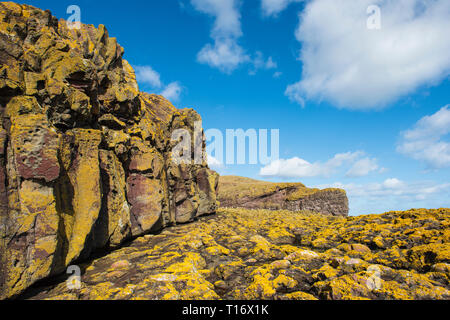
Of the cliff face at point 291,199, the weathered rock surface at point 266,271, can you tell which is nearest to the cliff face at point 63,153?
the weathered rock surface at point 266,271

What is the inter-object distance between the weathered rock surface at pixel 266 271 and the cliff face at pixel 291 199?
33.1 meters

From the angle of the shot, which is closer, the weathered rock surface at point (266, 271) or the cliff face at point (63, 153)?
the weathered rock surface at point (266, 271)

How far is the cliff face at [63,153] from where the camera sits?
29.5ft

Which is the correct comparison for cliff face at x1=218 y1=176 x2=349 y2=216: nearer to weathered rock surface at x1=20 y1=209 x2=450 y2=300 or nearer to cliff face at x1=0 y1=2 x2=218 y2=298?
weathered rock surface at x1=20 y1=209 x2=450 y2=300

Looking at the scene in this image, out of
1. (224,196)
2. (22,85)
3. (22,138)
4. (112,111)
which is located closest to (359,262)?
(22,138)

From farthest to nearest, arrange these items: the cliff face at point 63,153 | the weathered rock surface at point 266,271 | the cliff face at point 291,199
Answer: the cliff face at point 291,199 < the cliff face at point 63,153 < the weathered rock surface at point 266,271

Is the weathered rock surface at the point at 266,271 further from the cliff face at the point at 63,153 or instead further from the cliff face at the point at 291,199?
the cliff face at the point at 291,199

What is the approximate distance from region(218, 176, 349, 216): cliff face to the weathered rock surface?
33.1 m

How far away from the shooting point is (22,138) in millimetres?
9461

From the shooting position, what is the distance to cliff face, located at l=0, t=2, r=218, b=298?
354 inches

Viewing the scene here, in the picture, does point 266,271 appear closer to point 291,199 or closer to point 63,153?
point 63,153

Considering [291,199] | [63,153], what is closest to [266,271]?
[63,153]

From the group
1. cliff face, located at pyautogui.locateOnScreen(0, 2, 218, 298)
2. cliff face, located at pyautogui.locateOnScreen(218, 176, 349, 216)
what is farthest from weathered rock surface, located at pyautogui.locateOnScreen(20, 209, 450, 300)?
cliff face, located at pyautogui.locateOnScreen(218, 176, 349, 216)

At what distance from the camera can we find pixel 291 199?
188ft
